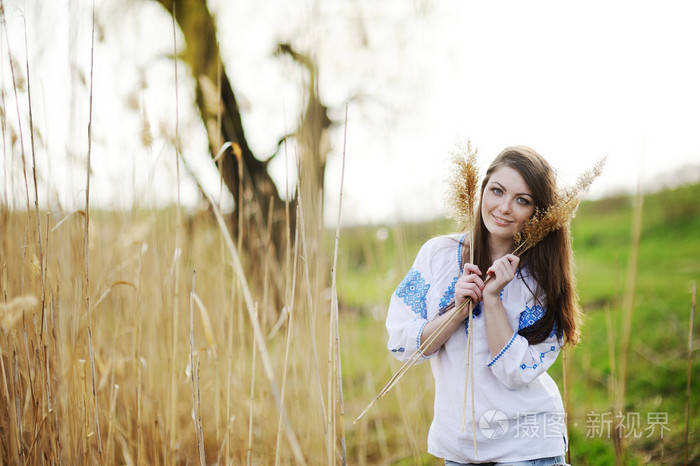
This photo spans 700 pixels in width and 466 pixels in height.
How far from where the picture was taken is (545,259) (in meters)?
1.37

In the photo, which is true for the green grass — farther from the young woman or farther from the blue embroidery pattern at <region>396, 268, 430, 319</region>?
the blue embroidery pattern at <region>396, 268, 430, 319</region>

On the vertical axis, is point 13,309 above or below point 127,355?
above

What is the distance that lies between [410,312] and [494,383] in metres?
0.27

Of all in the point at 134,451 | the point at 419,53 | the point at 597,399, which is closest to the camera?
the point at 134,451

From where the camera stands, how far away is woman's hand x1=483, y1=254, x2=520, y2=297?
1.19m

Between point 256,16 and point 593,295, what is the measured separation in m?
3.83

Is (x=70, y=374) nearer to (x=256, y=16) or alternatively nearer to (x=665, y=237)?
(x=256, y=16)

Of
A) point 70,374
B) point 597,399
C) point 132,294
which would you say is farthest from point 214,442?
point 597,399

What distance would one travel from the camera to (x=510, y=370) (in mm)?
1208

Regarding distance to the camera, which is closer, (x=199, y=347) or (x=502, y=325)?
(x=502, y=325)

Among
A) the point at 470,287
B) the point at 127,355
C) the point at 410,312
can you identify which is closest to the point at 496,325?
the point at 470,287

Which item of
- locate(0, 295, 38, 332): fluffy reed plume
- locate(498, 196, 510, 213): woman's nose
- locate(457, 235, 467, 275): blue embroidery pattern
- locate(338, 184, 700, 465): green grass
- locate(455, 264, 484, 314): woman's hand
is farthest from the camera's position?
locate(338, 184, 700, 465): green grass

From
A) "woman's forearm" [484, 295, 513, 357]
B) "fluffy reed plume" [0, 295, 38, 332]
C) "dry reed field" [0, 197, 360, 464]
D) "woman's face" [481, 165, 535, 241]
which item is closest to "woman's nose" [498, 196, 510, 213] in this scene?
"woman's face" [481, 165, 535, 241]

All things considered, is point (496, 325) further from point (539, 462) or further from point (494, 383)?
point (539, 462)
